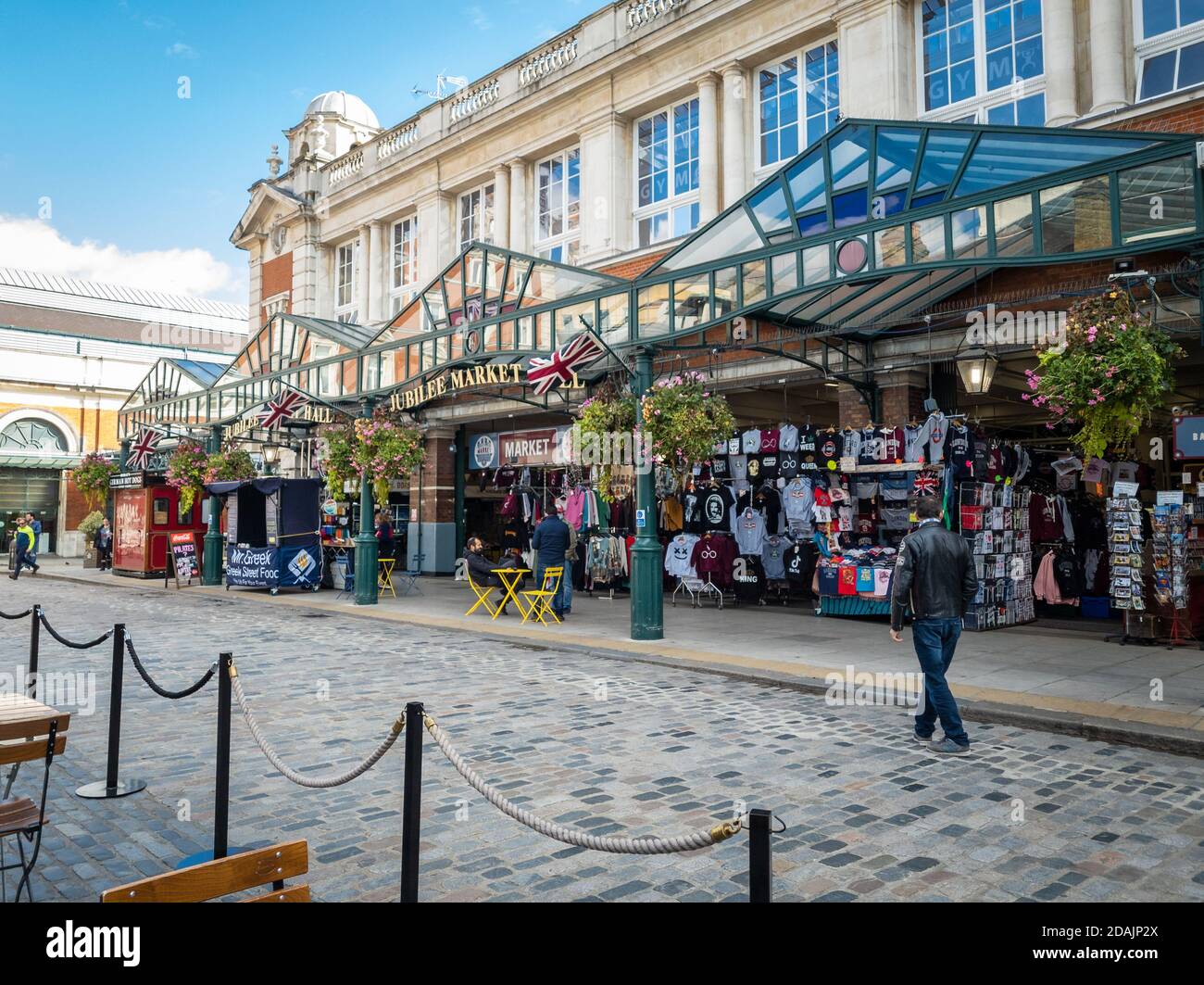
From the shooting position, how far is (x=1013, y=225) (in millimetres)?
9062

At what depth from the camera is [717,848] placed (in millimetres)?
4543

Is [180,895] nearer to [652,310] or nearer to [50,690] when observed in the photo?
[50,690]

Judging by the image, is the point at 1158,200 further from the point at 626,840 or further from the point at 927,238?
the point at 626,840

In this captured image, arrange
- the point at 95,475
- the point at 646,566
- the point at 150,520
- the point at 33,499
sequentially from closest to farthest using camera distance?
the point at 646,566 < the point at 150,520 < the point at 95,475 < the point at 33,499

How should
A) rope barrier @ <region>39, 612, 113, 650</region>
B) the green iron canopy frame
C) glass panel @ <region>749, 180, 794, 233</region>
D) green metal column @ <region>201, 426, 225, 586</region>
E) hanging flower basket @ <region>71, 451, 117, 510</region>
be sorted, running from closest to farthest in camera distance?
rope barrier @ <region>39, 612, 113, 650</region> < the green iron canopy frame < glass panel @ <region>749, 180, 794, 233</region> < green metal column @ <region>201, 426, 225, 586</region> < hanging flower basket @ <region>71, 451, 117, 510</region>

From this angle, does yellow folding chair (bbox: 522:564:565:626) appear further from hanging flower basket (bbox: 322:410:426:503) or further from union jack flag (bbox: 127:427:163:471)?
union jack flag (bbox: 127:427:163:471)

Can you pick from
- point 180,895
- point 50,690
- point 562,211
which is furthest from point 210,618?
point 180,895

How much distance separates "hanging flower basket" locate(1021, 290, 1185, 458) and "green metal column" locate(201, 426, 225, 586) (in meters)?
19.7

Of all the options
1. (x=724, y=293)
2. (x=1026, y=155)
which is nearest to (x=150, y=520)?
(x=724, y=293)

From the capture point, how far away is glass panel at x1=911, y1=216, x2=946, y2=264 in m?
9.38

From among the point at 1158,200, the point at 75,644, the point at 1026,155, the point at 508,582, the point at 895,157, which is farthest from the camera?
the point at 508,582

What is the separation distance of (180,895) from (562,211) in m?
19.7

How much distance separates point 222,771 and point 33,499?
44408 mm

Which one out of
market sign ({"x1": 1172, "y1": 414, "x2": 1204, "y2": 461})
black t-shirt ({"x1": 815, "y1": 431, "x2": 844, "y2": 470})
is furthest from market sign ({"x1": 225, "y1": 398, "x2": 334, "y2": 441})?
market sign ({"x1": 1172, "y1": 414, "x2": 1204, "y2": 461})
